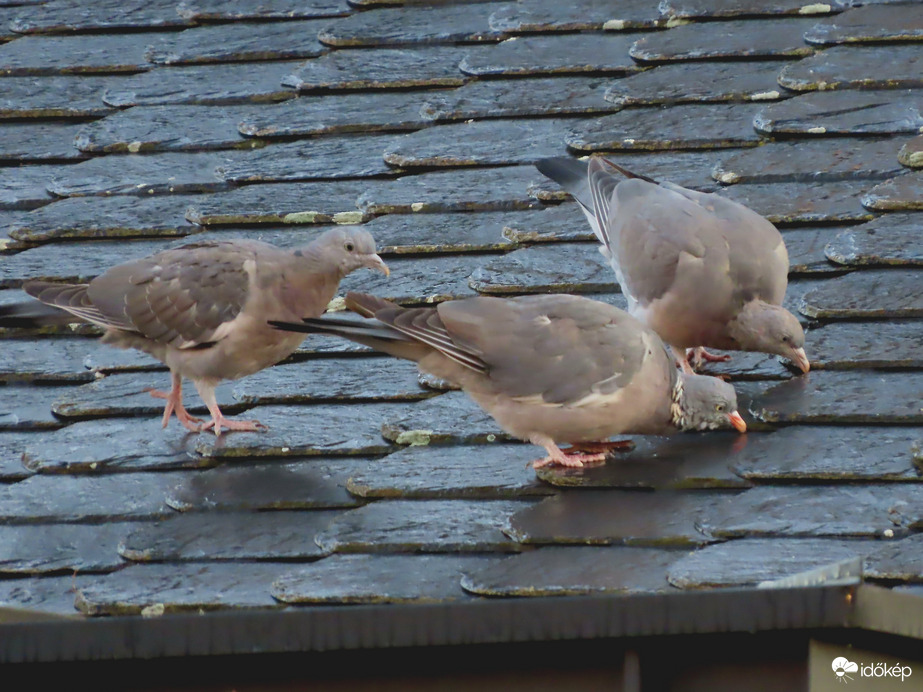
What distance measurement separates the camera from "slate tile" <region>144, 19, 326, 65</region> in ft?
16.0

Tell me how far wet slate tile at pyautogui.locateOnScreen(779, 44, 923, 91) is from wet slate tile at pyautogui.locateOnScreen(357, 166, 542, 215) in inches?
31.9

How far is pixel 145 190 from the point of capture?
4.45 m

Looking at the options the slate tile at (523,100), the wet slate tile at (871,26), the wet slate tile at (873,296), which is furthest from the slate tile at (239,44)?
the wet slate tile at (873,296)

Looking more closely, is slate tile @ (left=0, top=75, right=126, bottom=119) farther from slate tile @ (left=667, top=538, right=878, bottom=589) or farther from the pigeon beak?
slate tile @ (left=667, top=538, right=878, bottom=589)

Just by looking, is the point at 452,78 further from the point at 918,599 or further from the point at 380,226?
the point at 918,599

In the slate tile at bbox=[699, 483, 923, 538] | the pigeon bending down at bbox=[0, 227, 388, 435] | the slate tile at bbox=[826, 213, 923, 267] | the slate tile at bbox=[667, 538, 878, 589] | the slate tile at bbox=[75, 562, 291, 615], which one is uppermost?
the slate tile at bbox=[826, 213, 923, 267]

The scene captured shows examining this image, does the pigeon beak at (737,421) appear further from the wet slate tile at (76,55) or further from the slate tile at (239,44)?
the wet slate tile at (76,55)

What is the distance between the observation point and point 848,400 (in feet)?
10.8

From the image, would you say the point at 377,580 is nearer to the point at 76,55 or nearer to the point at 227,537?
the point at 227,537

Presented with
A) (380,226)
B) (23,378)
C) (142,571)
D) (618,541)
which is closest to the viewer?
(618,541)

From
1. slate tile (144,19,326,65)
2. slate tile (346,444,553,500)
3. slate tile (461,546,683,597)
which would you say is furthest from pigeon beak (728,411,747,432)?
slate tile (144,19,326,65)

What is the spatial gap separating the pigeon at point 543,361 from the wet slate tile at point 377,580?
72 cm

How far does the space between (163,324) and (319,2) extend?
139cm

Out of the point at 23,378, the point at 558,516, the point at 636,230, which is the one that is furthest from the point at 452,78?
the point at 558,516
